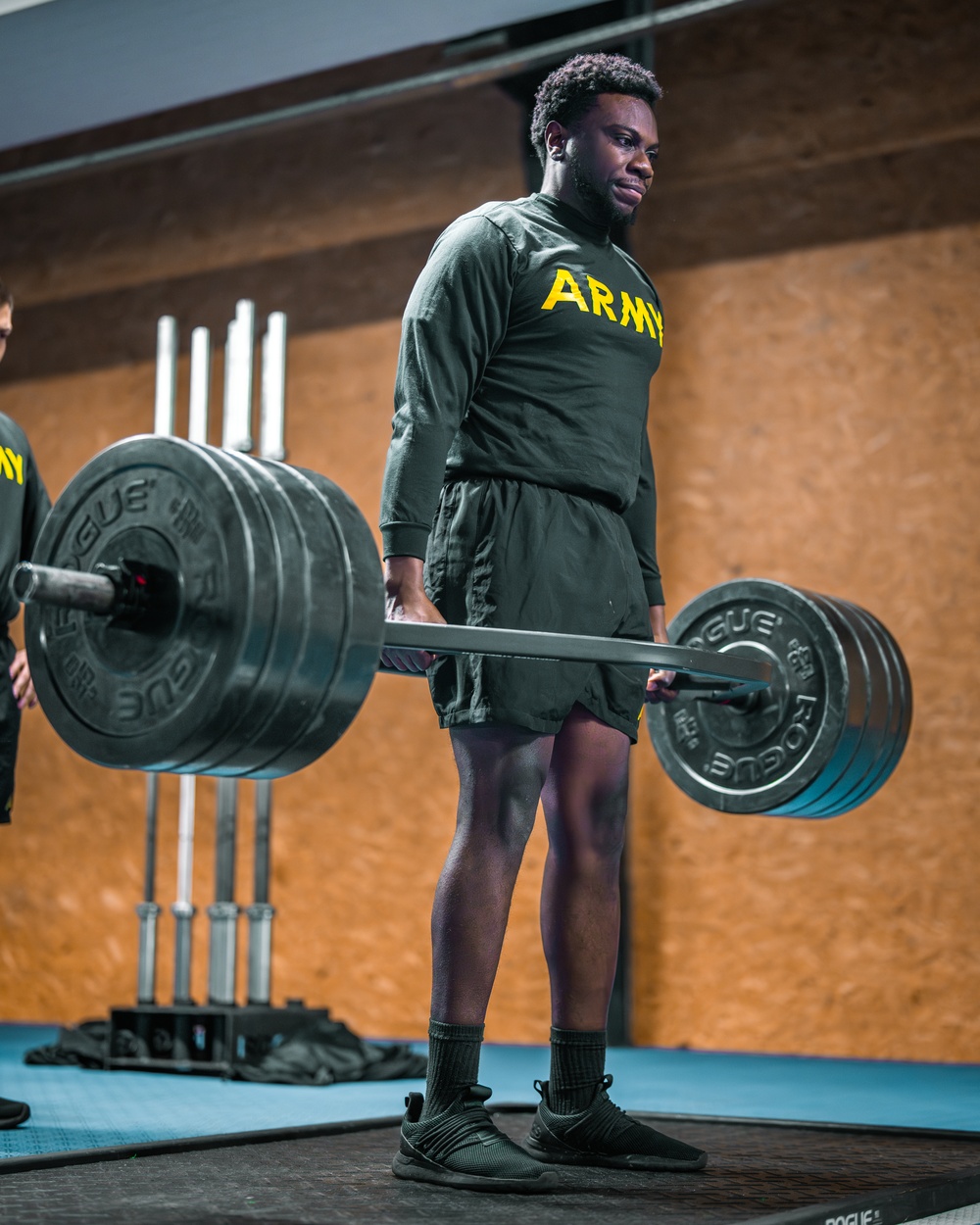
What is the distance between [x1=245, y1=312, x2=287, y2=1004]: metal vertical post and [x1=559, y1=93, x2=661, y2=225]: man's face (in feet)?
5.68

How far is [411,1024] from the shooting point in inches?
177

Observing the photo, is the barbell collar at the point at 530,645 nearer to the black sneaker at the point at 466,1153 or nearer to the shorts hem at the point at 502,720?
the shorts hem at the point at 502,720

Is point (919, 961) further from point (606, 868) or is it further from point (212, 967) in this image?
point (606, 868)

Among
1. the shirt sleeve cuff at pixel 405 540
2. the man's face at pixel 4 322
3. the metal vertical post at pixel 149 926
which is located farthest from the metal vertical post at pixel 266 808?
the shirt sleeve cuff at pixel 405 540

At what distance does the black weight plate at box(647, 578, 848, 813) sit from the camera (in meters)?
2.45

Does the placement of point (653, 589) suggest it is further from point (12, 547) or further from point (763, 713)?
point (12, 547)

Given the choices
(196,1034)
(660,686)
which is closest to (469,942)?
(660,686)

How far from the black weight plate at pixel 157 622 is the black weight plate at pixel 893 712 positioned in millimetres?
1322

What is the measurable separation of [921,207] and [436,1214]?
10.6 ft

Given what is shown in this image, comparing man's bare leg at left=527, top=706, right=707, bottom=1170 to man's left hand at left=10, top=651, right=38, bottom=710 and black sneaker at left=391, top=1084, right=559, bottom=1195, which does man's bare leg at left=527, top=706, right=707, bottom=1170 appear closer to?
black sneaker at left=391, top=1084, right=559, bottom=1195

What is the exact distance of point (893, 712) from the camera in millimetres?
2562

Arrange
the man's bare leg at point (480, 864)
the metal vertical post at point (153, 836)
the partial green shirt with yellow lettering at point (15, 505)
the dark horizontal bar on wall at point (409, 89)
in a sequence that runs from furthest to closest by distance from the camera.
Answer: the dark horizontal bar on wall at point (409, 89), the metal vertical post at point (153, 836), the partial green shirt with yellow lettering at point (15, 505), the man's bare leg at point (480, 864)

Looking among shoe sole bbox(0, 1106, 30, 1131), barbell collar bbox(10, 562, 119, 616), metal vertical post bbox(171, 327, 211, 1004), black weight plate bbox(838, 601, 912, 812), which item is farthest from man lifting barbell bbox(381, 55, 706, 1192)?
metal vertical post bbox(171, 327, 211, 1004)

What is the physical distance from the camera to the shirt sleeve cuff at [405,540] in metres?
1.92
